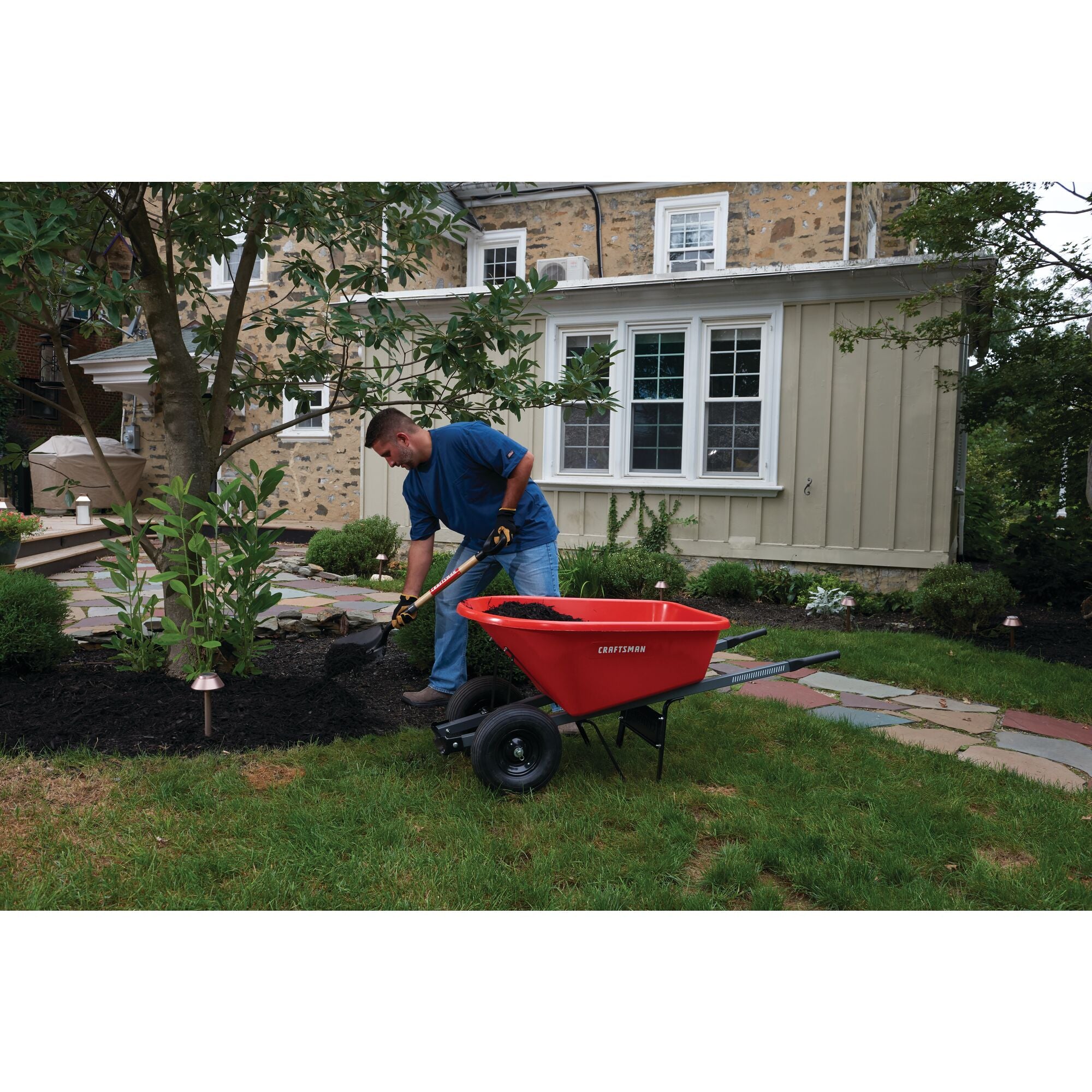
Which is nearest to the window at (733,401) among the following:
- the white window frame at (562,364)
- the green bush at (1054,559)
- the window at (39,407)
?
the white window frame at (562,364)

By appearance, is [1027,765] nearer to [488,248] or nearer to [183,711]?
[183,711]

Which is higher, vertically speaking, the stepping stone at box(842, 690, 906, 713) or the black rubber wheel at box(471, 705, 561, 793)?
the black rubber wheel at box(471, 705, 561, 793)

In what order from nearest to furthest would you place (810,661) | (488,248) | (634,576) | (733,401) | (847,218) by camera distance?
(810,661)
(634,576)
(733,401)
(847,218)
(488,248)

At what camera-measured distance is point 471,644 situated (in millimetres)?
4617

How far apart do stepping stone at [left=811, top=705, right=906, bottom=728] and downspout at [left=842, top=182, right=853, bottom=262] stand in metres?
8.47

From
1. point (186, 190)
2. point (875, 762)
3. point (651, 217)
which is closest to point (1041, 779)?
point (875, 762)

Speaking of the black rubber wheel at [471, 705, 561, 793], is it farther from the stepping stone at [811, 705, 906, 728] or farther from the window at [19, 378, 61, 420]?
the window at [19, 378, 61, 420]

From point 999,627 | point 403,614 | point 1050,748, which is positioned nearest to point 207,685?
point 403,614

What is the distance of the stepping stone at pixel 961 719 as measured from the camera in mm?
4301

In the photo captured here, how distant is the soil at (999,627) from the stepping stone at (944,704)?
1.42 m

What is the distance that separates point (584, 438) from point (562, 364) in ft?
2.89

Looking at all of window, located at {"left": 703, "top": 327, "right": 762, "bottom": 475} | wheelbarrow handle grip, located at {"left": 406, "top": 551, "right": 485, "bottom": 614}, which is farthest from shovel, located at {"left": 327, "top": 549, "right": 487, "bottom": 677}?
window, located at {"left": 703, "top": 327, "right": 762, "bottom": 475}

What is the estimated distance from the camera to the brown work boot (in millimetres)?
4277

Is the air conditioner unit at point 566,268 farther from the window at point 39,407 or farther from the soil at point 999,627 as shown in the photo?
the window at point 39,407
